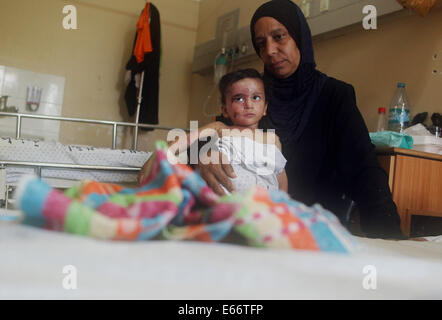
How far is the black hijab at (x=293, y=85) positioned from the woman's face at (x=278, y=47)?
2cm

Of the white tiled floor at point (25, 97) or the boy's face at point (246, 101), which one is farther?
the white tiled floor at point (25, 97)

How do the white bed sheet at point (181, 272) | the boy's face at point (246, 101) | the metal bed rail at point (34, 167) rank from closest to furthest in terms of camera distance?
the white bed sheet at point (181, 272), the boy's face at point (246, 101), the metal bed rail at point (34, 167)

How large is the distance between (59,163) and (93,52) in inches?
93.8

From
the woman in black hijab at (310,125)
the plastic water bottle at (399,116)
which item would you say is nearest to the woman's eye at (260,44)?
the woman in black hijab at (310,125)

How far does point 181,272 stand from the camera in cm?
45

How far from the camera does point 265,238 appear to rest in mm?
528

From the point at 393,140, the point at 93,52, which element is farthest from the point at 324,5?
the point at 93,52

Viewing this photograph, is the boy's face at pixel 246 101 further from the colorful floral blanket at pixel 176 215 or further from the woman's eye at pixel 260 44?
the colorful floral blanket at pixel 176 215

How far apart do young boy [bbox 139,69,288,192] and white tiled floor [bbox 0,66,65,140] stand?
2822 mm

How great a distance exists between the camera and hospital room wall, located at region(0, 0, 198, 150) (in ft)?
12.4

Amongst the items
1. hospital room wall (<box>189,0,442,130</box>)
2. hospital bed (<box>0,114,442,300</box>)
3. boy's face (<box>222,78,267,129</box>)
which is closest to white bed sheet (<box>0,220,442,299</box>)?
hospital bed (<box>0,114,442,300</box>)

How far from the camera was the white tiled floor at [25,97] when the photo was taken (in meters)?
3.73

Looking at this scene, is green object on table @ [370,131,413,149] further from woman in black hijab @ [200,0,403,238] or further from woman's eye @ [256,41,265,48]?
woman's eye @ [256,41,265,48]

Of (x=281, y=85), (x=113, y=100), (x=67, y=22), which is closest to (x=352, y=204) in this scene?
(x=281, y=85)
